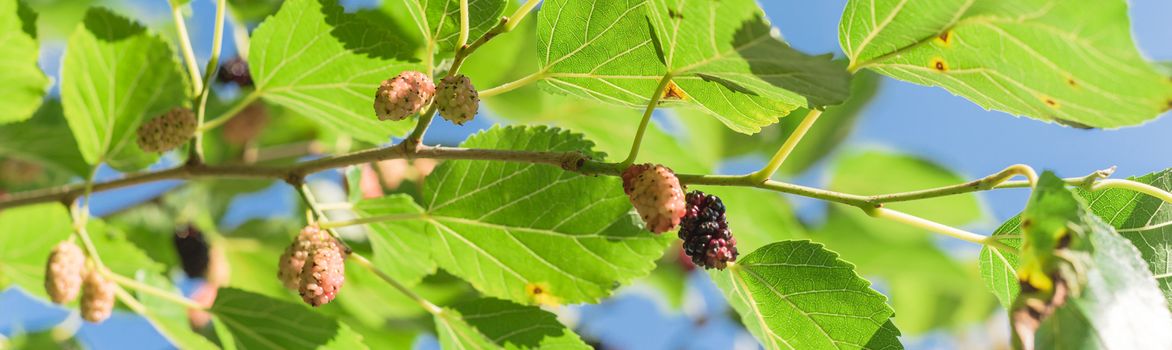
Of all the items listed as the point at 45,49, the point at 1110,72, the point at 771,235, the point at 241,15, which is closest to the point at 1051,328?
the point at 1110,72

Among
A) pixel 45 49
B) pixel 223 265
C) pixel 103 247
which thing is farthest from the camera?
pixel 45 49

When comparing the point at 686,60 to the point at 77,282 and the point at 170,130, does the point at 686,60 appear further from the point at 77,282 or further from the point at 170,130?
the point at 77,282

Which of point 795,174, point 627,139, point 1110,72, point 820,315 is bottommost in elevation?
point 820,315

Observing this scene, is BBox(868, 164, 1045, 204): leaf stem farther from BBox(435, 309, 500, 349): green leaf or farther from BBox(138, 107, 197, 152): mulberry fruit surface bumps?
BBox(138, 107, 197, 152): mulberry fruit surface bumps

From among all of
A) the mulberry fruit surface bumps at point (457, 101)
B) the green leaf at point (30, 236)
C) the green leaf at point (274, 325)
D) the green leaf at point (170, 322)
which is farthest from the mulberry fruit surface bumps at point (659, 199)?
the green leaf at point (30, 236)

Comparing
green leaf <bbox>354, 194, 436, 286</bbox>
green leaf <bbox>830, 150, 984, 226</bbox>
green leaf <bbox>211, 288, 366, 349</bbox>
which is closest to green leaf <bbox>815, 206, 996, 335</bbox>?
green leaf <bbox>830, 150, 984, 226</bbox>

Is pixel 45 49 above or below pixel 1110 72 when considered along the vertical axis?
above

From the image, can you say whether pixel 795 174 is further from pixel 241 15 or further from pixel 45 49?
pixel 45 49
